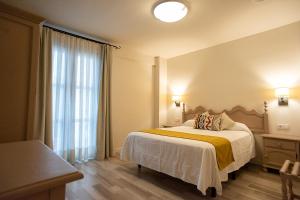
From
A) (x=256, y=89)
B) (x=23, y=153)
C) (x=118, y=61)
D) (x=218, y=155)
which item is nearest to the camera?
(x=23, y=153)

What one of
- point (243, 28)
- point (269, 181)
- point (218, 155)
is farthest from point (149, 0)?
point (269, 181)

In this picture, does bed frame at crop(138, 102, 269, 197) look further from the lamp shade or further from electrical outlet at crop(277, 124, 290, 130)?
the lamp shade

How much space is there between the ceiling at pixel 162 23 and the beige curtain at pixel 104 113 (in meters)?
0.51

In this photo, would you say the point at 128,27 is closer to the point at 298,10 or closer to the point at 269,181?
the point at 298,10

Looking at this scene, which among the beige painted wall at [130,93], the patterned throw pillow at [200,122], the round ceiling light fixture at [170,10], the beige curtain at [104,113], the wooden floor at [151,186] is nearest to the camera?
the wooden floor at [151,186]

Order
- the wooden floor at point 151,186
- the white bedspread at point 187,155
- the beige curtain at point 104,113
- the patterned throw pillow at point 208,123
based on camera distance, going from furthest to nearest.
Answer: the beige curtain at point 104,113
the patterned throw pillow at point 208,123
the wooden floor at point 151,186
the white bedspread at point 187,155

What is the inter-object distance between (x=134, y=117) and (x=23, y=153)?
150 inches

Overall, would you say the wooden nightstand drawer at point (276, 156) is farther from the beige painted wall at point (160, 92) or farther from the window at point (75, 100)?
the window at point (75, 100)

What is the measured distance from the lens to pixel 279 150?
116 inches

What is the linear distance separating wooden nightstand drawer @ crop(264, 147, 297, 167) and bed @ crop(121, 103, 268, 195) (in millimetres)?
245

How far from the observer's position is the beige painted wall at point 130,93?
170 inches

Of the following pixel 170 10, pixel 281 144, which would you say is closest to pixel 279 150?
pixel 281 144

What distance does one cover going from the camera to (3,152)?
37.4 inches

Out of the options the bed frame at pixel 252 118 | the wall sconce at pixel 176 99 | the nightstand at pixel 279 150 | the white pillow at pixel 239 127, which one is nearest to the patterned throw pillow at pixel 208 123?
the white pillow at pixel 239 127
